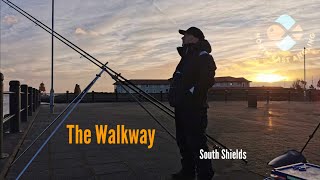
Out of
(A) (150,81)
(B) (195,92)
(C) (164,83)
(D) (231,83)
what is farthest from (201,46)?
(D) (231,83)

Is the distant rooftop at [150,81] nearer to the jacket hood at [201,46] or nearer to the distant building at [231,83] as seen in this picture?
the distant building at [231,83]

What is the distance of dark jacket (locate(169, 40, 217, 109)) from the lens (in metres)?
3.74

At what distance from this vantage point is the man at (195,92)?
375 cm

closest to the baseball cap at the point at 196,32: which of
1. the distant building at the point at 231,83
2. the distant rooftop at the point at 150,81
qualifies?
the distant rooftop at the point at 150,81

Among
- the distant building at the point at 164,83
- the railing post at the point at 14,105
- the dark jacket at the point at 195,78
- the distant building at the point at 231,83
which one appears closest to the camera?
the dark jacket at the point at 195,78

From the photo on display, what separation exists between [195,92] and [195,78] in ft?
0.66

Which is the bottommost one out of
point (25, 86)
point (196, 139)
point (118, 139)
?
point (118, 139)

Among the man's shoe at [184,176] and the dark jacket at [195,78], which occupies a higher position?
the dark jacket at [195,78]

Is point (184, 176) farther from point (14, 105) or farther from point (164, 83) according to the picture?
point (164, 83)

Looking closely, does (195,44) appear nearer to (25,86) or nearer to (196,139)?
(196,139)

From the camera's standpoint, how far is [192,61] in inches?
151

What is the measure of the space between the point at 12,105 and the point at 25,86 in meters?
2.93

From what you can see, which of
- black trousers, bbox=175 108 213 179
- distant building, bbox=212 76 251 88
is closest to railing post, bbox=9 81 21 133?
black trousers, bbox=175 108 213 179

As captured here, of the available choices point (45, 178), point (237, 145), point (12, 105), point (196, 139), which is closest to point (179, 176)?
point (196, 139)
